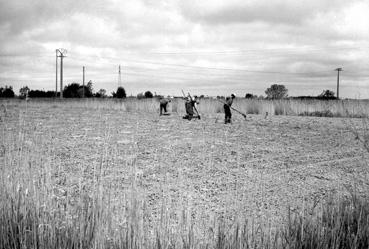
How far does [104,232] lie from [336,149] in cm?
631

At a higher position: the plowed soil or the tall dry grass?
the tall dry grass

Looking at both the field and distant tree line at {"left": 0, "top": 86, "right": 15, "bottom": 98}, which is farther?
distant tree line at {"left": 0, "top": 86, "right": 15, "bottom": 98}

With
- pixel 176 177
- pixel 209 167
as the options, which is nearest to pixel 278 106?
pixel 209 167

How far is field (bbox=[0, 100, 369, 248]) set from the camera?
343cm

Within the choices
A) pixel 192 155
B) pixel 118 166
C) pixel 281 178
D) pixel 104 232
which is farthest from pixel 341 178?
pixel 104 232

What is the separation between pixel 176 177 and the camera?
5.31m

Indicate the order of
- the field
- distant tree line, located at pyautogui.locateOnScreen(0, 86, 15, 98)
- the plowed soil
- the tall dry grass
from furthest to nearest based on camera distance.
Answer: distant tree line, located at pyautogui.locateOnScreen(0, 86, 15, 98), the tall dry grass, the plowed soil, the field

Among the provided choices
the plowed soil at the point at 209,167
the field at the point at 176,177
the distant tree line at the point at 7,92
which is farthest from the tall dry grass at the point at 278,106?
the distant tree line at the point at 7,92

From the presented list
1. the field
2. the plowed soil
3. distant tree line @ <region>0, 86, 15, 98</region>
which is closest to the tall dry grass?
the field

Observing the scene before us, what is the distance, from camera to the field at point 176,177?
3.43 m

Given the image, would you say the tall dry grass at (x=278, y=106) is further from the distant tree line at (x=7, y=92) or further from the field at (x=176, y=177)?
the distant tree line at (x=7, y=92)

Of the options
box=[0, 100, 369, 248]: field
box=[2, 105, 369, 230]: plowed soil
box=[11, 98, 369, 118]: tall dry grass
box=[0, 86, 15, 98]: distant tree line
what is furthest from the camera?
box=[0, 86, 15, 98]: distant tree line

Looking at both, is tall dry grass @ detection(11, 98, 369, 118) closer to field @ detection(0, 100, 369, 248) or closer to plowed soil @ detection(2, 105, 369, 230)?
field @ detection(0, 100, 369, 248)

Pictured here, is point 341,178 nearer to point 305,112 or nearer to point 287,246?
point 287,246
